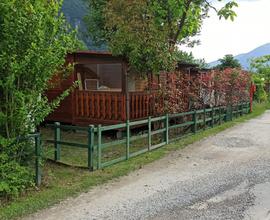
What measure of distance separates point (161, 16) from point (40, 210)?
1016cm

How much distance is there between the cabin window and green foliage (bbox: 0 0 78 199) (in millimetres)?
8298

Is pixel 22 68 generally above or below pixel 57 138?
above

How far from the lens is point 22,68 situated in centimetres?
528

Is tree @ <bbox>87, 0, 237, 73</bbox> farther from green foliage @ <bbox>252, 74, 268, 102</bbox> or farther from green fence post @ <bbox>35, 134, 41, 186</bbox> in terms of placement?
green foliage @ <bbox>252, 74, 268, 102</bbox>

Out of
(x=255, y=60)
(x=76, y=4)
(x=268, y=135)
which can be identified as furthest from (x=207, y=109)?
(x=76, y=4)

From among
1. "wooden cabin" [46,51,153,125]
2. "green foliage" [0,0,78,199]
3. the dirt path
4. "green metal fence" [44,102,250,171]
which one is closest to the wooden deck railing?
"wooden cabin" [46,51,153,125]

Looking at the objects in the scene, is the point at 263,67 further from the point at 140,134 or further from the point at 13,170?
the point at 13,170

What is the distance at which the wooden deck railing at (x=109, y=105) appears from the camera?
11.3 m

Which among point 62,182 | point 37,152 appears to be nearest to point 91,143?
point 62,182

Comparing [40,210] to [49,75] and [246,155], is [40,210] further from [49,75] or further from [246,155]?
[246,155]

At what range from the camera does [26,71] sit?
541cm

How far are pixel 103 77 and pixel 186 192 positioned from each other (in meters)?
9.60

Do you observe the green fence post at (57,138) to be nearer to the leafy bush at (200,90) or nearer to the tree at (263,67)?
the leafy bush at (200,90)

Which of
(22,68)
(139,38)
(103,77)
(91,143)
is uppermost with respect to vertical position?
(139,38)
